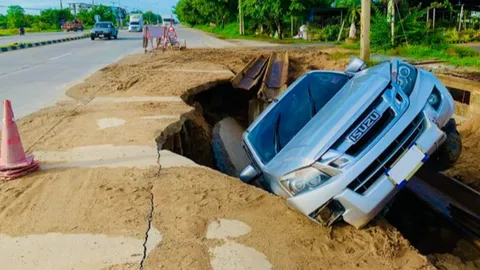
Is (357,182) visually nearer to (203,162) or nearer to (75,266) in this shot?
(75,266)

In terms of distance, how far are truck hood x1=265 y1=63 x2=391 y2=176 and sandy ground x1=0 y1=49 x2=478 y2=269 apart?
0.48 metres

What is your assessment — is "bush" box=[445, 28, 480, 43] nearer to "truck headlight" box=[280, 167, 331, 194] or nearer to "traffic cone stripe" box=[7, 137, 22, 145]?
"truck headlight" box=[280, 167, 331, 194]

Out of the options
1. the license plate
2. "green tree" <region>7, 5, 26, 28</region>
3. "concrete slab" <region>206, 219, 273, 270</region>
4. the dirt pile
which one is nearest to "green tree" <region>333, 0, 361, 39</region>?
the dirt pile

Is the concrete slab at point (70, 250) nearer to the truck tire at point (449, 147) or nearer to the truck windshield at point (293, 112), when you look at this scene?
the truck windshield at point (293, 112)

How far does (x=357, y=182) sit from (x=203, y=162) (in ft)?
18.7

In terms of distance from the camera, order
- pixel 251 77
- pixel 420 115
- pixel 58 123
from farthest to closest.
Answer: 1. pixel 251 77
2. pixel 58 123
3. pixel 420 115

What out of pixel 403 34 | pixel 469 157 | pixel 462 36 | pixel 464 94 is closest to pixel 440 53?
pixel 403 34

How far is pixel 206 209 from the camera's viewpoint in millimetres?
4312

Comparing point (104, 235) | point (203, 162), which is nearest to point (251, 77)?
point (203, 162)

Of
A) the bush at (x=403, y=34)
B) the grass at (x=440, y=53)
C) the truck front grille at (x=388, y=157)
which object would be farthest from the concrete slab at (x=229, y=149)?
the bush at (x=403, y=34)

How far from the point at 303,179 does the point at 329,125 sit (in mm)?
594

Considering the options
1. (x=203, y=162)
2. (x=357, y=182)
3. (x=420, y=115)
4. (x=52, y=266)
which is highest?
(x=420, y=115)

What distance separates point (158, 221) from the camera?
4078 mm

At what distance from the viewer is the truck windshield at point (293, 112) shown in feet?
16.5
